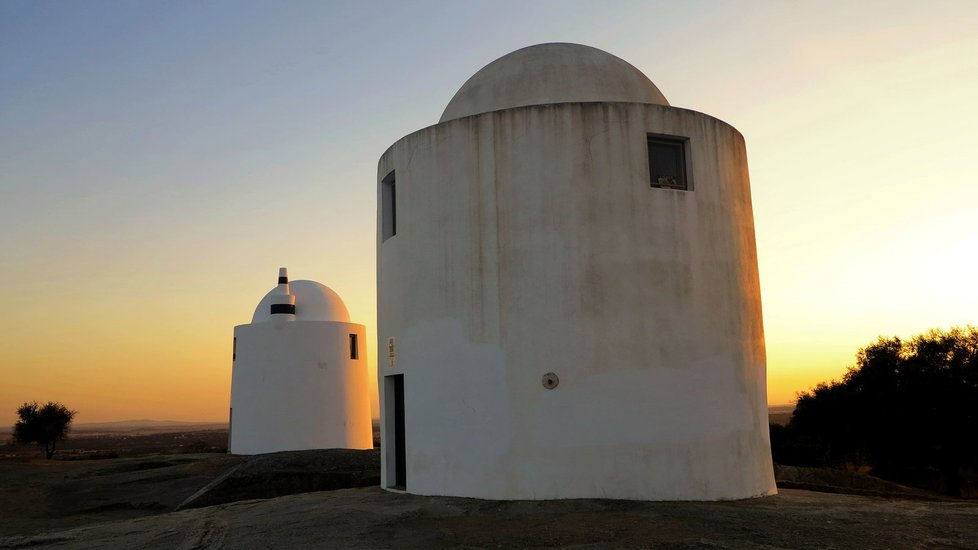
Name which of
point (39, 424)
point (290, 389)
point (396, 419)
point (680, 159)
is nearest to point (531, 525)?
point (396, 419)

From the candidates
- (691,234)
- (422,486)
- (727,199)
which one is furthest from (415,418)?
(727,199)

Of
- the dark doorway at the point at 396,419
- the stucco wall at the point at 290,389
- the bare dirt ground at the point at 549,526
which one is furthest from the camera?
the stucco wall at the point at 290,389

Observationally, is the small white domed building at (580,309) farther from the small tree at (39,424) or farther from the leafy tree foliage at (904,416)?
the small tree at (39,424)

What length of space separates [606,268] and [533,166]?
2.00 meters

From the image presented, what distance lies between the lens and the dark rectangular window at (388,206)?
46.9 feet

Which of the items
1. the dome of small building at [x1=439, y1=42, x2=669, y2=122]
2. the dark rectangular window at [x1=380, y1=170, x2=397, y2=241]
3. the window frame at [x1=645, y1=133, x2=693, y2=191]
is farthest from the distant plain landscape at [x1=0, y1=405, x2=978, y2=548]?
the dome of small building at [x1=439, y1=42, x2=669, y2=122]

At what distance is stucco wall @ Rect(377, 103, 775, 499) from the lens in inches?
449

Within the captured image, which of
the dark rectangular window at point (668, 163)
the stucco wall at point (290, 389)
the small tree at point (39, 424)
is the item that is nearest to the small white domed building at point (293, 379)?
the stucco wall at point (290, 389)

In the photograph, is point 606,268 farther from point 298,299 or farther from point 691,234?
point 298,299

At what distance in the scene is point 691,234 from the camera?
12.2 m

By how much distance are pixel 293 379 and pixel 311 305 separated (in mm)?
3274

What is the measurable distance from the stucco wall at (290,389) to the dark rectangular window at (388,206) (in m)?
16.9

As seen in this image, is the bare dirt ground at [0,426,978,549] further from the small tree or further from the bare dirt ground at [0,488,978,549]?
the small tree

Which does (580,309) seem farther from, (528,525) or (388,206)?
(388,206)
